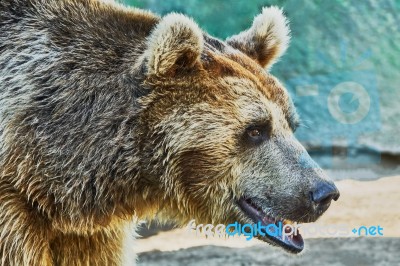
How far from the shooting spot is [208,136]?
13.5 feet

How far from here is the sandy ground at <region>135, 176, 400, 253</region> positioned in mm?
8102

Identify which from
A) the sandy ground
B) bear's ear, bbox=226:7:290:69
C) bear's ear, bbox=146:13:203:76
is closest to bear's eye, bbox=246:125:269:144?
bear's ear, bbox=146:13:203:76

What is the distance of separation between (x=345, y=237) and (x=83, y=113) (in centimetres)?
453

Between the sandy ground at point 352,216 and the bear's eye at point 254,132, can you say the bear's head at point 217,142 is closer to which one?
the bear's eye at point 254,132

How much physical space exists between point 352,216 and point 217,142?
5.13 meters

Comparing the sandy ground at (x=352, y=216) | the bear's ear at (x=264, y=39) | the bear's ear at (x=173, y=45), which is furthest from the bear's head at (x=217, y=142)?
the sandy ground at (x=352, y=216)

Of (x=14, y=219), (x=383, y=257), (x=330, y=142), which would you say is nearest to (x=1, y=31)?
(x=14, y=219)

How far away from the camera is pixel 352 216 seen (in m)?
8.88

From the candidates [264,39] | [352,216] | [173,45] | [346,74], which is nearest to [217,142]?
[173,45]

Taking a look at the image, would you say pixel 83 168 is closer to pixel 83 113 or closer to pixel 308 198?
pixel 83 113

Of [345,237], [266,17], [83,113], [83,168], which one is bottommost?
[345,237]

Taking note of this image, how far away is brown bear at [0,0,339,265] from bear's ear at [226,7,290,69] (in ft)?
1.73

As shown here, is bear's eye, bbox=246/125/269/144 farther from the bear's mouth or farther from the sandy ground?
the sandy ground

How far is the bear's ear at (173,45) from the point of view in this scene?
405cm
